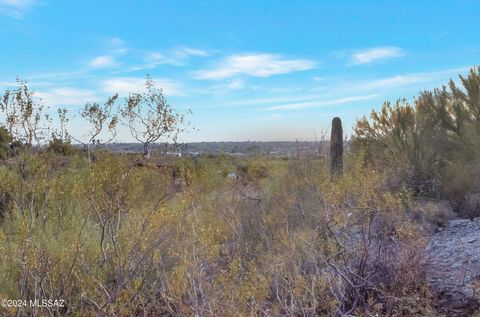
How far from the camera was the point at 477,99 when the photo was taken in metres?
13.4

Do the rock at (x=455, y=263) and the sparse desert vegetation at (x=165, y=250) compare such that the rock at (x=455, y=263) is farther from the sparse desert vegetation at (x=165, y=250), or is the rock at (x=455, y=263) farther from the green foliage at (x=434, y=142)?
the green foliage at (x=434, y=142)

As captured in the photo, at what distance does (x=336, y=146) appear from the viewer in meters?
13.1

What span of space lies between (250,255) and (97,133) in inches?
135

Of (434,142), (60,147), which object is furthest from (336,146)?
(60,147)

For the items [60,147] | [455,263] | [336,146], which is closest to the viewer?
[60,147]

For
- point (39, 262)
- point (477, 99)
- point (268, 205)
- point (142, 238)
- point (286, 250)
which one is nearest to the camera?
point (39, 262)

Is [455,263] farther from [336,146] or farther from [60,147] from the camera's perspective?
[336,146]

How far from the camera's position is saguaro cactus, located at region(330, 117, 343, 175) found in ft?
41.1

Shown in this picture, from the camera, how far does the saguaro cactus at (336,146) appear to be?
1252 centimetres

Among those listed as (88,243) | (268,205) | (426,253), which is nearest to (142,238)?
(88,243)

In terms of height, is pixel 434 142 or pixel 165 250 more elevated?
pixel 434 142

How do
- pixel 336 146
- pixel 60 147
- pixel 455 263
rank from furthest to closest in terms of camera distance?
pixel 336 146, pixel 455 263, pixel 60 147

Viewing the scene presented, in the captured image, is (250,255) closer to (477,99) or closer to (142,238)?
(142,238)

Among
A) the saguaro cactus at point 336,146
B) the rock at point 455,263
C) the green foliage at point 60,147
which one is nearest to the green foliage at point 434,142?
the saguaro cactus at point 336,146
